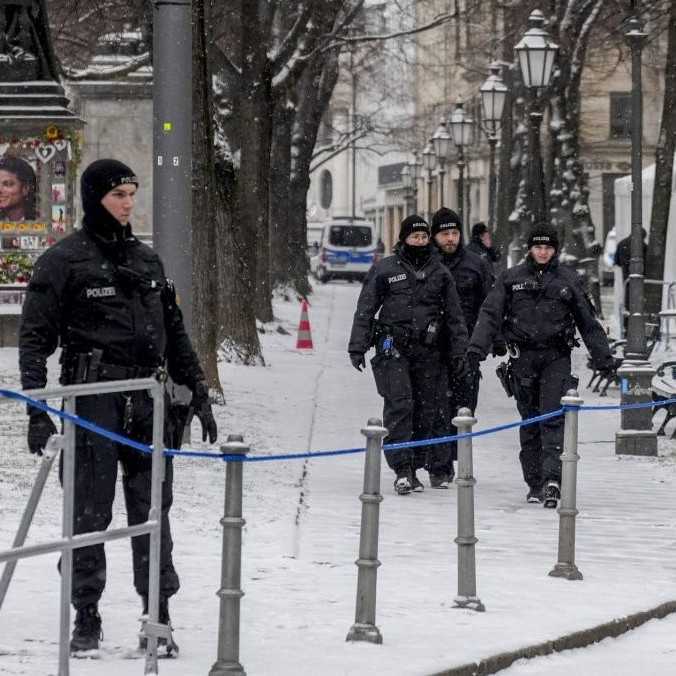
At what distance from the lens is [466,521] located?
809cm

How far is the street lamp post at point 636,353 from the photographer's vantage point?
15.0 m

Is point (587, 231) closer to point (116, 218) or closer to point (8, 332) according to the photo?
point (8, 332)

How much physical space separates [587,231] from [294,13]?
700cm

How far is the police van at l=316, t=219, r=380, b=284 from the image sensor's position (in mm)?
67938

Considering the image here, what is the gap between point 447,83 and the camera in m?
86.0

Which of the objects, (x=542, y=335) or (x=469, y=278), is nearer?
(x=542, y=335)

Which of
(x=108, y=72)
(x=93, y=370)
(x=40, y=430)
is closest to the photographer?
(x=40, y=430)

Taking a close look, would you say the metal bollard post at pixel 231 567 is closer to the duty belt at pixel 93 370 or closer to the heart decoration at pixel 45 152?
the duty belt at pixel 93 370

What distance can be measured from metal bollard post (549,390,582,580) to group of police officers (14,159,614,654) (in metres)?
2.15

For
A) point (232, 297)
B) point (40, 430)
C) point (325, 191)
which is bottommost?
point (325, 191)

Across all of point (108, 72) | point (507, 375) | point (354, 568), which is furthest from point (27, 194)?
point (354, 568)

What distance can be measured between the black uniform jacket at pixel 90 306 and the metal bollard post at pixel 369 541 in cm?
83

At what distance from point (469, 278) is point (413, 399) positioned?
1840 millimetres

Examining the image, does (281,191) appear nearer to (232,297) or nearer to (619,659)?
(232,297)
